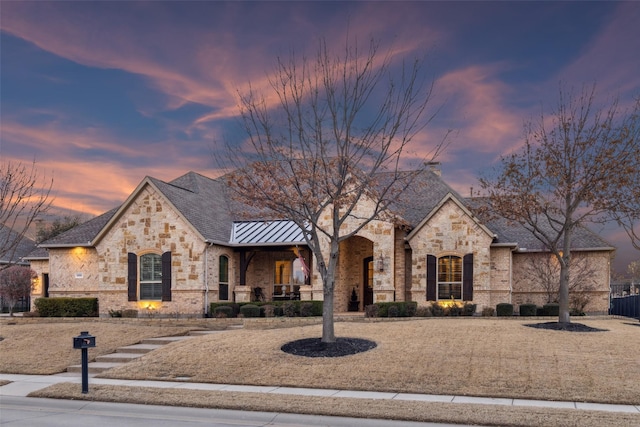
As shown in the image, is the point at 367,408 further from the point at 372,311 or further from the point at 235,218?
the point at 235,218

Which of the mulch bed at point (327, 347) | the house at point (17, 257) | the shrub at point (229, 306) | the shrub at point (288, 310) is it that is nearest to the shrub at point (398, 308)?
the shrub at point (288, 310)

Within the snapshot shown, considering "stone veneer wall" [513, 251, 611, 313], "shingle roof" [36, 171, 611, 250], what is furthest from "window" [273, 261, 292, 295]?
"stone veneer wall" [513, 251, 611, 313]

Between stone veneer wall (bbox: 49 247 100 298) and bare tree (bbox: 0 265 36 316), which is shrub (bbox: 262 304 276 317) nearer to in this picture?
stone veneer wall (bbox: 49 247 100 298)

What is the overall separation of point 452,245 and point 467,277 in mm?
1578

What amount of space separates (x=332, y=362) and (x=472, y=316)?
11.9m

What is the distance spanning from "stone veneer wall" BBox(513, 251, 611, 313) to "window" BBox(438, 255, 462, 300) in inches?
152

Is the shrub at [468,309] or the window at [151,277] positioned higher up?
the window at [151,277]

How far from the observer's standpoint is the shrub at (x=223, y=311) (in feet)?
85.1

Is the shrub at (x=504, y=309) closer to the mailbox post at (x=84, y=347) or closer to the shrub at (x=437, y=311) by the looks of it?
the shrub at (x=437, y=311)

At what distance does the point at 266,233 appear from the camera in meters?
30.8

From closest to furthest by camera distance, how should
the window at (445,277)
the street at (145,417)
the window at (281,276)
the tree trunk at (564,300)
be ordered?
the street at (145,417)
the tree trunk at (564,300)
the window at (445,277)
the window at (281,276)

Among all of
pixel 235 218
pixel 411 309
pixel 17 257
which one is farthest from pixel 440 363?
pixel 17 257

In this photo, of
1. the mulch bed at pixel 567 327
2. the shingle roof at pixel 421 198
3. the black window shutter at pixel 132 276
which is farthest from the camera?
the shingle roof at pixel 421 198

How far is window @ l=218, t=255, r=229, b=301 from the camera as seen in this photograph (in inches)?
1147
